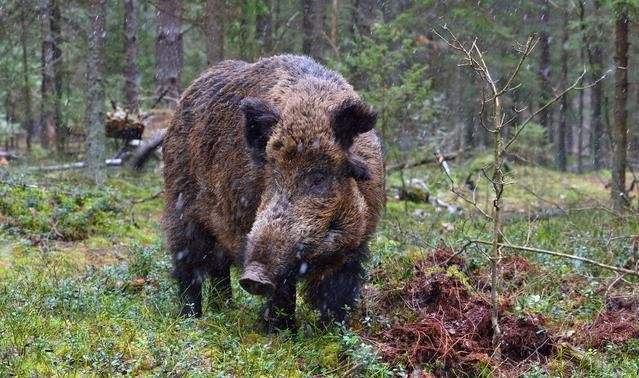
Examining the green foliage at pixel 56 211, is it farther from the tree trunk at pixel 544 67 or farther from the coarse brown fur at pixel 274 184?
the tree trunk at pixel 544 67

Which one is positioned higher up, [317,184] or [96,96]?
[96,96]

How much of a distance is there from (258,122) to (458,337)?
208 cm

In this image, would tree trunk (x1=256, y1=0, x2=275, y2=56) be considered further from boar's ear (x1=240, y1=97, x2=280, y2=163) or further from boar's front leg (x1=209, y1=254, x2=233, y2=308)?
boar's ear (x1=240, y1=97, x2=280, y2=163)

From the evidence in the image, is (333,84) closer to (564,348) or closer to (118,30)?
(564,348)

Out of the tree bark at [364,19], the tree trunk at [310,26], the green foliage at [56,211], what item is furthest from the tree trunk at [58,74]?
the green foliage at [56,211]

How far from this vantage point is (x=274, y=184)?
16.5 ft

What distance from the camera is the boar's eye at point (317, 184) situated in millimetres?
4879

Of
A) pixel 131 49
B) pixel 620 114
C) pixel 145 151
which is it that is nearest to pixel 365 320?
pixel 145 151

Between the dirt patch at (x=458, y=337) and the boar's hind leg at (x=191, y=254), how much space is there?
1.79m

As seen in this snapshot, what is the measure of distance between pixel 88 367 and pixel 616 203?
8.95 meters

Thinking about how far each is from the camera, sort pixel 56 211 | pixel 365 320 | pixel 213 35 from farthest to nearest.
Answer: pixel 213 35, pixel 56 211, pixel 365 320

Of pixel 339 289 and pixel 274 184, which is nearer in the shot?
pixel 274 184

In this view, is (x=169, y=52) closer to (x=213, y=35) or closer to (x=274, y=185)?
(x=213, y=35)

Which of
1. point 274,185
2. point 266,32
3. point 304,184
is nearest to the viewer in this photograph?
point 304,184
